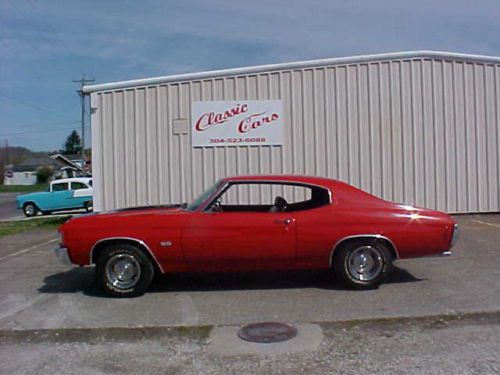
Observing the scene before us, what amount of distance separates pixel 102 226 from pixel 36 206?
20439 mm

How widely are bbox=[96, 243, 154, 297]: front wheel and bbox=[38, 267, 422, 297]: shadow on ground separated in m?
0.35

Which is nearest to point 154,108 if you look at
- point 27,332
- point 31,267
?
point 31,267

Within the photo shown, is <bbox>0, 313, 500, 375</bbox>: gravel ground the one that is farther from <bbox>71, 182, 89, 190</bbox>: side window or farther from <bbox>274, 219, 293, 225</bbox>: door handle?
<bbox>71, 182, 89, 190</bbox>: side window

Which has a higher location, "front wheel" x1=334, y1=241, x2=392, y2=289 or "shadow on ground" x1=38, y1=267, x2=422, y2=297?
"front wheel" x1=334, y1=241, x2=392, y2=289

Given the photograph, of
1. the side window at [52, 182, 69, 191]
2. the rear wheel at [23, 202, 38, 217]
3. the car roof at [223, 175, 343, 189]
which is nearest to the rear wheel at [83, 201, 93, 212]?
the side window at [52, 182, 69, 191]

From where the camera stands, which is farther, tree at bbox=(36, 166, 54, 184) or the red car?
tree at bbox=(36, 166, 54, 184)

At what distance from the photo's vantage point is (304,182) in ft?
23.7

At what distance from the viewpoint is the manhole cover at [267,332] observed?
17.3 ft

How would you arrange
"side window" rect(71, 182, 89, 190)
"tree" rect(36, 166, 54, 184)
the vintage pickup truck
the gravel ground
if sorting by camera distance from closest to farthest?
the gravel ground, the vintage pickup truck, "side window" rect(71, 182, 89, 190), "tree" rect(36, 166, 54, 184)

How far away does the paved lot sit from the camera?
19.8ft

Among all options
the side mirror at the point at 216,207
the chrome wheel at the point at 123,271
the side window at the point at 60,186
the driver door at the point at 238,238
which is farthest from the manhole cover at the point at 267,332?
the side window at the point at 60,186

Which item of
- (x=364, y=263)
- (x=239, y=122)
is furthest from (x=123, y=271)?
(x=239, y=122)

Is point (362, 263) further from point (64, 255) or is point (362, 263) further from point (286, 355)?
point (64, 255)

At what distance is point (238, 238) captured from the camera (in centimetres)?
682
